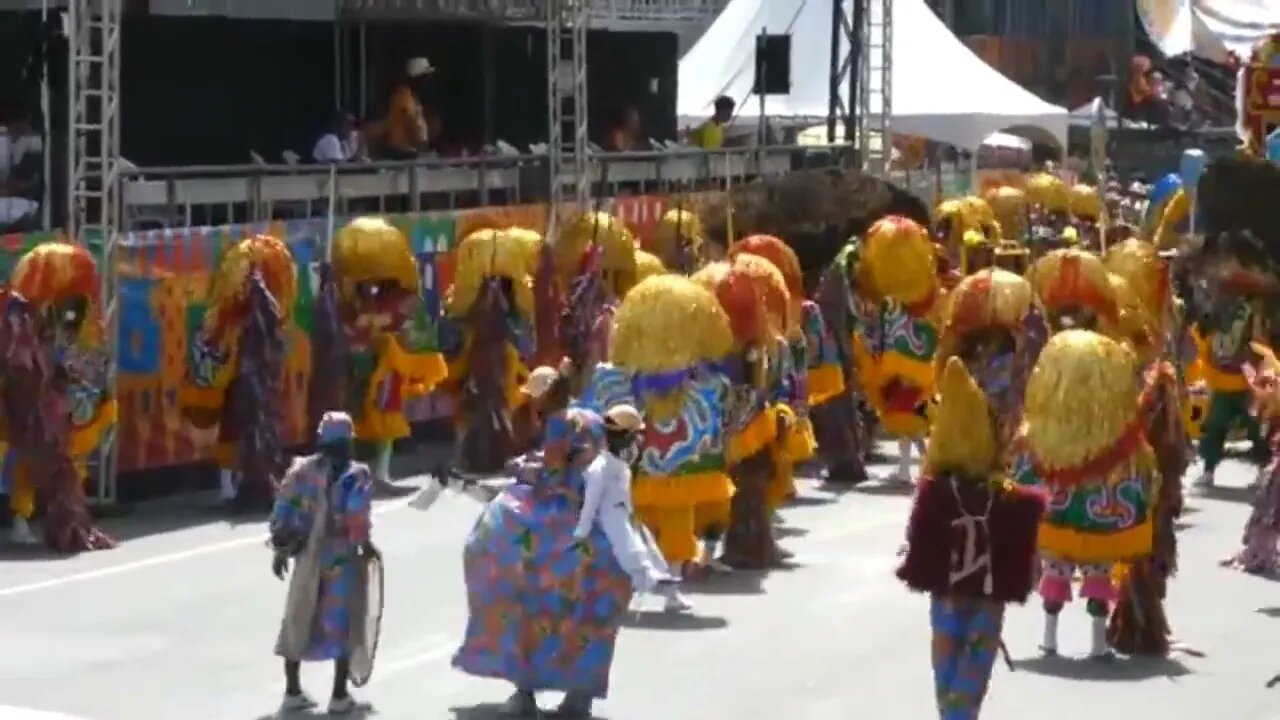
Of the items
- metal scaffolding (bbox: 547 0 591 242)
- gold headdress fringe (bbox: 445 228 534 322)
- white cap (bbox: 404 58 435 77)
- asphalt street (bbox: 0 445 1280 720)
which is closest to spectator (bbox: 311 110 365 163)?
white cap (bbox: 404 58 435 77)

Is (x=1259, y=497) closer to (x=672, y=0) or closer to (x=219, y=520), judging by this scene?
(x=219, y=520)

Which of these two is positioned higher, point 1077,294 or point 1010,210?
point 1010,210

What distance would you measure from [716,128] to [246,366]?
465 inches

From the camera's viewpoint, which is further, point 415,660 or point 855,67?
point 855,67

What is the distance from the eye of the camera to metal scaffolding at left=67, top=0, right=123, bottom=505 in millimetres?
16734

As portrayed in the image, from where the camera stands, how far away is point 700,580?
14945 millimetres

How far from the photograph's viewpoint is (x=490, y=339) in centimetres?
1911

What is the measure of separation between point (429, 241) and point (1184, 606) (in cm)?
801

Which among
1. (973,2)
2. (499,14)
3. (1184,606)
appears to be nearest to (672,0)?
(973,2)

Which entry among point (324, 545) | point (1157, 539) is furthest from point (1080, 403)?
point (324, 545)

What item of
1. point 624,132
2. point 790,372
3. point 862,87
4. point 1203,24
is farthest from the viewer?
point 1203,24

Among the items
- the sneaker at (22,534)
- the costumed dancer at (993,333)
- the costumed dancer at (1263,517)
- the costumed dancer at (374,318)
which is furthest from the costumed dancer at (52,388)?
the costumed dancer at (1263,517)

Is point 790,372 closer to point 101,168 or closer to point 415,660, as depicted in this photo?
point 415,660

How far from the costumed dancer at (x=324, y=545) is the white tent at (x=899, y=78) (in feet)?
65.1
